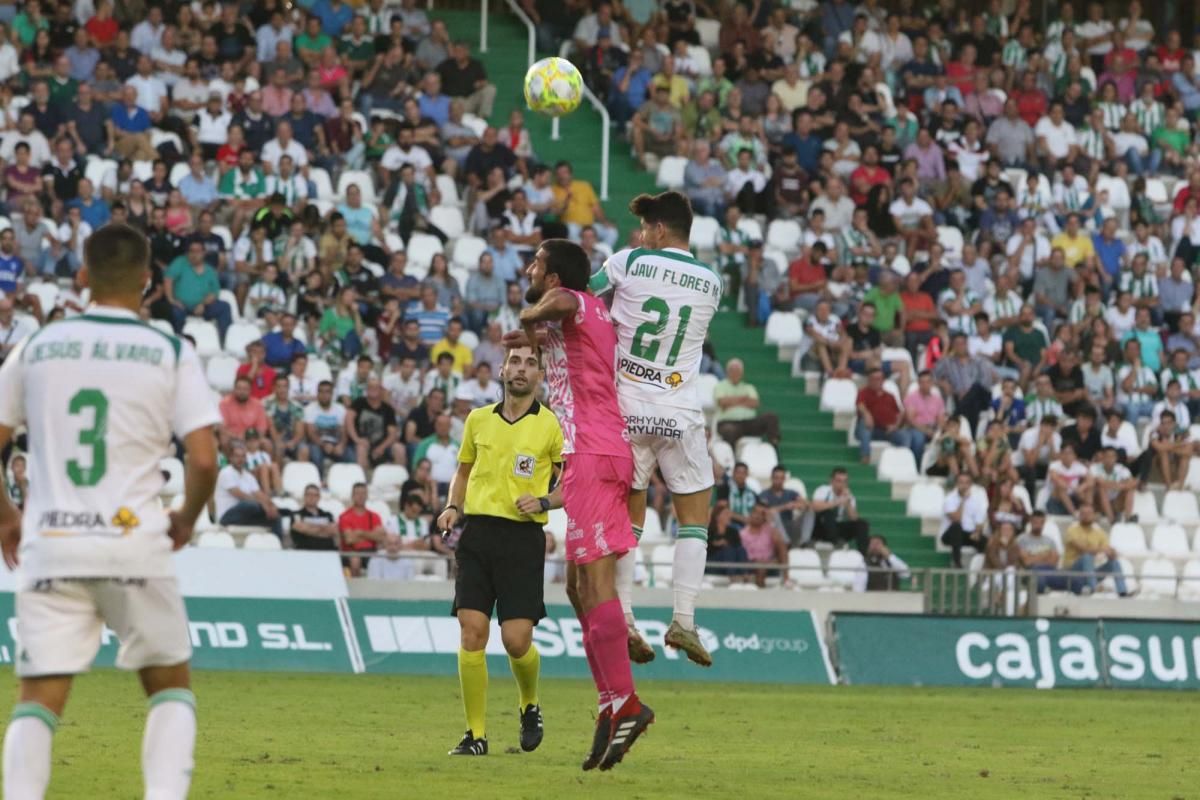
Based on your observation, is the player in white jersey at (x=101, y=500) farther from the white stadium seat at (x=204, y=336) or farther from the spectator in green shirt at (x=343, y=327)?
the spectator in green shirt at (x=343, y=327)

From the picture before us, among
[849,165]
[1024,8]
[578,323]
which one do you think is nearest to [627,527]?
[578,323]

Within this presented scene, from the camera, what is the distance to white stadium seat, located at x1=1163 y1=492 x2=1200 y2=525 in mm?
27250

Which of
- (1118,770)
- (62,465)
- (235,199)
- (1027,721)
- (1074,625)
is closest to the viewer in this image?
(62,465)

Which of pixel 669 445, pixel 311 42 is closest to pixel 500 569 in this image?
pixel 669 445

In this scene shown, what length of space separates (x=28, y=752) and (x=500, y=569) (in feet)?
17.6

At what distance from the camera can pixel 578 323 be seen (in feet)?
36.9

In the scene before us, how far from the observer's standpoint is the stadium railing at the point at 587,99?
3025 cm

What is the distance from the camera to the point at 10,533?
7480 millimetres

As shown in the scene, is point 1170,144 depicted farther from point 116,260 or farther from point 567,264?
point 116,260

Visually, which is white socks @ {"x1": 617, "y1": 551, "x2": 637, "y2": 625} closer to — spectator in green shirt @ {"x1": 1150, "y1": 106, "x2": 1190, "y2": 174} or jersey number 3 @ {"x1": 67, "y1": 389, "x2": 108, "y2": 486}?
jersey number 3 @ {"x1": 67, "y1": 389, "x2": 108, "y2": 486}

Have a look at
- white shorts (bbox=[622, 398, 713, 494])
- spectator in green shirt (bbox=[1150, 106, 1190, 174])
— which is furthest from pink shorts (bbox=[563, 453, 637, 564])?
spectator in green shirt (bbox=[1150, 106, 1190, 174])

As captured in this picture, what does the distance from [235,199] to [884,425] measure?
8864mm

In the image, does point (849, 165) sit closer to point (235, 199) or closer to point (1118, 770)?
point (235, 199)

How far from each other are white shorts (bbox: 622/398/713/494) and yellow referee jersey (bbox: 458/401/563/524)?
853 mm
